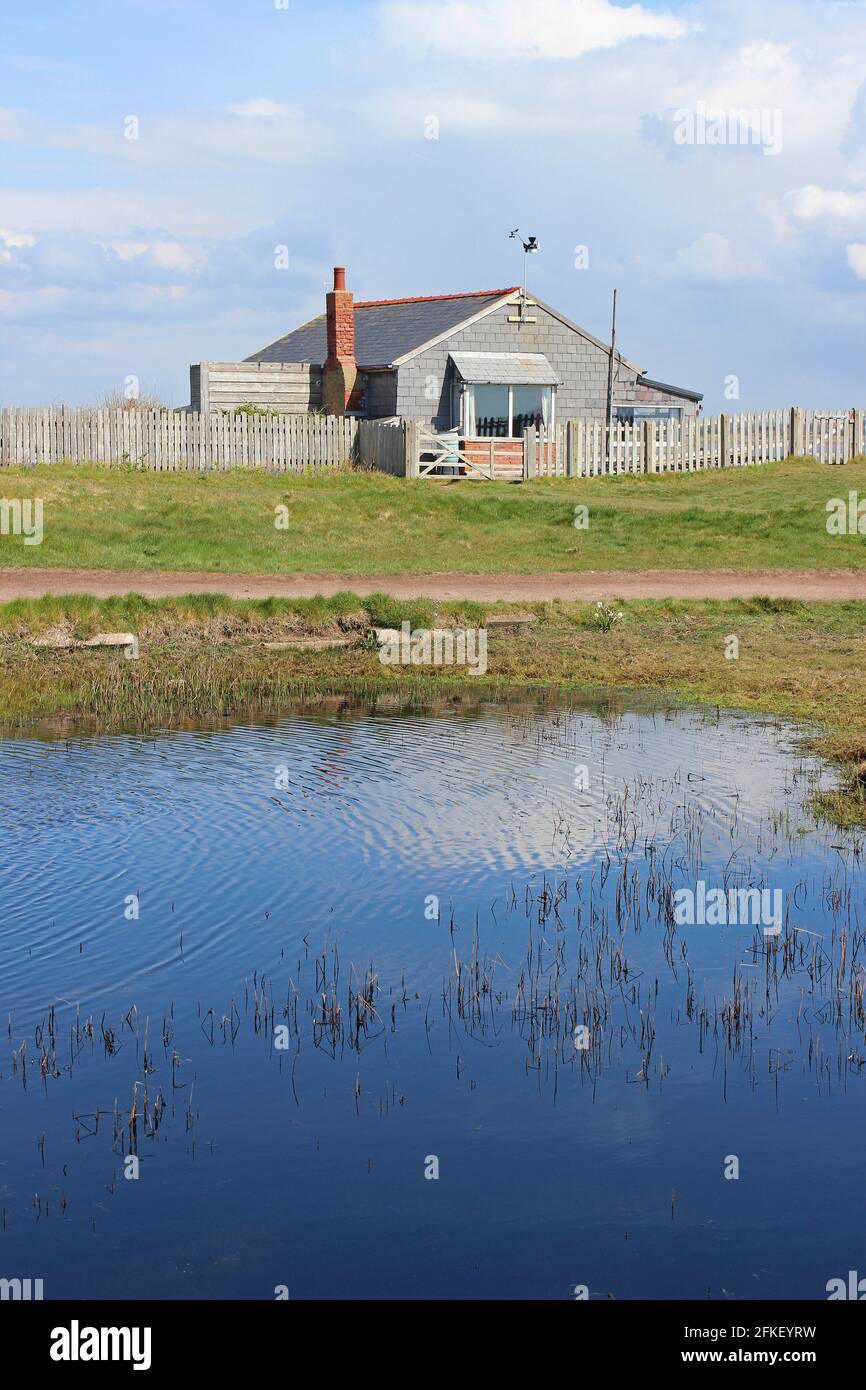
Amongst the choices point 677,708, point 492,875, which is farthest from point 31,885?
point 677,708

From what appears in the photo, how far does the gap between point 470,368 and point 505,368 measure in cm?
125

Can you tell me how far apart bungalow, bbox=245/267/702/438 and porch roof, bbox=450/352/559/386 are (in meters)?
0.03

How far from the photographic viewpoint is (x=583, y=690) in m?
18.5

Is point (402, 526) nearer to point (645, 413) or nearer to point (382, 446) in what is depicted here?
point (382, 446)

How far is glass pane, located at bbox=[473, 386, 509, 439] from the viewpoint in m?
45.7

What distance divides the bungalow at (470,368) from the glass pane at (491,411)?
1.2 inches

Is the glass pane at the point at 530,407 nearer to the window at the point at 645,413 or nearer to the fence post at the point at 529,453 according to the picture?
the window at the point at 645,413

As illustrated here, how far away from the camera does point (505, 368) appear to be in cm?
4512

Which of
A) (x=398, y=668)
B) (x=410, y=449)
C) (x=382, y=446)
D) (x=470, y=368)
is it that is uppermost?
(x=470, y=368)

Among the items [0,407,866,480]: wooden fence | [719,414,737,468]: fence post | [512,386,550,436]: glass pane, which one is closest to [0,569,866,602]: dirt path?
[0,407,866,480]: wooden fence

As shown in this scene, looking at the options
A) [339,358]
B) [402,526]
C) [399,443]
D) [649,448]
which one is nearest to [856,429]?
[649,448]

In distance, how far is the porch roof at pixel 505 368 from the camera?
44219 millimetres

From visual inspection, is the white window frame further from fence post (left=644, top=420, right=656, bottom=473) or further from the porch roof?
fence post (left=644, top=420, right=656, bottom=473)
